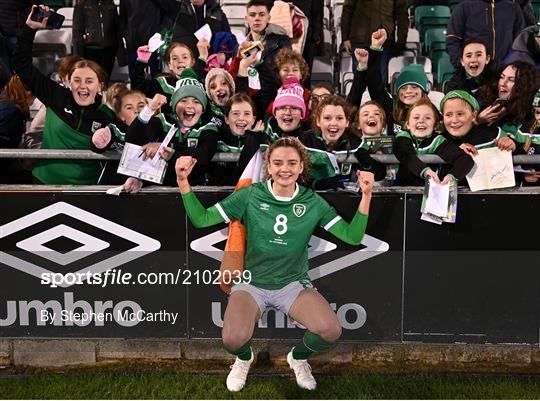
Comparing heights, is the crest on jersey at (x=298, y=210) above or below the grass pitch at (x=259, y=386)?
above

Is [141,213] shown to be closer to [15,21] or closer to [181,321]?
[181,321]

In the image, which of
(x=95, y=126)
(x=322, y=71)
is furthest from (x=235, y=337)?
(x=322, y=71)

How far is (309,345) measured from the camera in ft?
19.4

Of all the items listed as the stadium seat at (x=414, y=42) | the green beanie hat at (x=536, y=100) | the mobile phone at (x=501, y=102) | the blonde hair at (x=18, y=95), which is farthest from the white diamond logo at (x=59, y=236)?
the stadium seat at (x=414, y=42)

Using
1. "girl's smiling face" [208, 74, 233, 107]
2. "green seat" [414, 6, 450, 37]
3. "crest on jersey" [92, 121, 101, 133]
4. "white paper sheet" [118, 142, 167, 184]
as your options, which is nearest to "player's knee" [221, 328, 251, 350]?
"white paper sheet" [118, 142, 167, 184]

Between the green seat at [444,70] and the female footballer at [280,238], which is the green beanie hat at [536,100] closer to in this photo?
the female footballer at [280,238]

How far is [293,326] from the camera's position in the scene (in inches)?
249

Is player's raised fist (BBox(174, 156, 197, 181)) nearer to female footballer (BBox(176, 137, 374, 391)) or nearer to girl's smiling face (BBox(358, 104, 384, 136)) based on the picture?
female footballer (BBox(176, 137, 374, 391))

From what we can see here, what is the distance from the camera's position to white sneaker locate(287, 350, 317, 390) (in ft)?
19.7

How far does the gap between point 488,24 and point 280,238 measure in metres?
4.69

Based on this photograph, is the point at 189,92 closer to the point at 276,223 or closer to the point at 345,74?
the point at 276,223

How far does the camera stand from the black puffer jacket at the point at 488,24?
919 centimetres

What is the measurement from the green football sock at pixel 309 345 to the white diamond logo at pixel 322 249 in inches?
20.3

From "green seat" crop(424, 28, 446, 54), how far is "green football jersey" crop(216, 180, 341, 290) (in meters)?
6.23
